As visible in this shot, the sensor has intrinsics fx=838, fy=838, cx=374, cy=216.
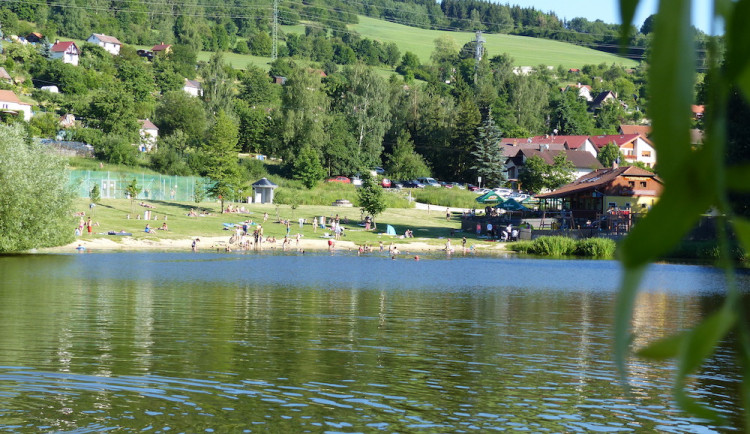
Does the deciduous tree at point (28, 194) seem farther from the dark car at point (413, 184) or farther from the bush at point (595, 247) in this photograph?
the dark car at point (413, 184)

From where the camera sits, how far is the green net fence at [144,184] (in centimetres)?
8494

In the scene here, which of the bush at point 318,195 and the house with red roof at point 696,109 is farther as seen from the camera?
the bush at point 318,195

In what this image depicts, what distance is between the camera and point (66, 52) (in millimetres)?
177250

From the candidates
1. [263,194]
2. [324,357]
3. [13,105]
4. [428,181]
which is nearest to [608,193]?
[263,194]

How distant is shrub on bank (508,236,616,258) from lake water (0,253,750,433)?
24.7m

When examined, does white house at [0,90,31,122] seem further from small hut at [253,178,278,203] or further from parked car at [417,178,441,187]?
parked car at [417,178,441,187]

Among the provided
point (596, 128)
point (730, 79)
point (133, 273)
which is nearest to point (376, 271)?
point (133, 273)

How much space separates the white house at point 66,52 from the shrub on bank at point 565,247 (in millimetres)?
131855

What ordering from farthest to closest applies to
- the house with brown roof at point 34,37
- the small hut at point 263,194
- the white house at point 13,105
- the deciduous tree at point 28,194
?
the house with brown roof at point 34,37 < the white house at point 13,105 < the small hut at point 263,194 < the deciduous tree at point 28,194

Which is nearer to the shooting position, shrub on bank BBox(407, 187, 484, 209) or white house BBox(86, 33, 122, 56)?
shrub on bank BBox(407, 187, 484, 209)

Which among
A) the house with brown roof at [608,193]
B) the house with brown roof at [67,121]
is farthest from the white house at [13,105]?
the house with brown roof at [608,193]

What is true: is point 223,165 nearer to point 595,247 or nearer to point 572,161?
point 595,247

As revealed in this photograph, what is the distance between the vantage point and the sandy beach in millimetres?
58656

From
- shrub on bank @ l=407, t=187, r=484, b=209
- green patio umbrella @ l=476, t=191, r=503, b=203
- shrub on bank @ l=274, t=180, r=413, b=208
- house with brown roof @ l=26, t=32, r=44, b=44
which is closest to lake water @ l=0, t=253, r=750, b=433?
shrub on bank @ l=274, t=180, r=413, b=208
